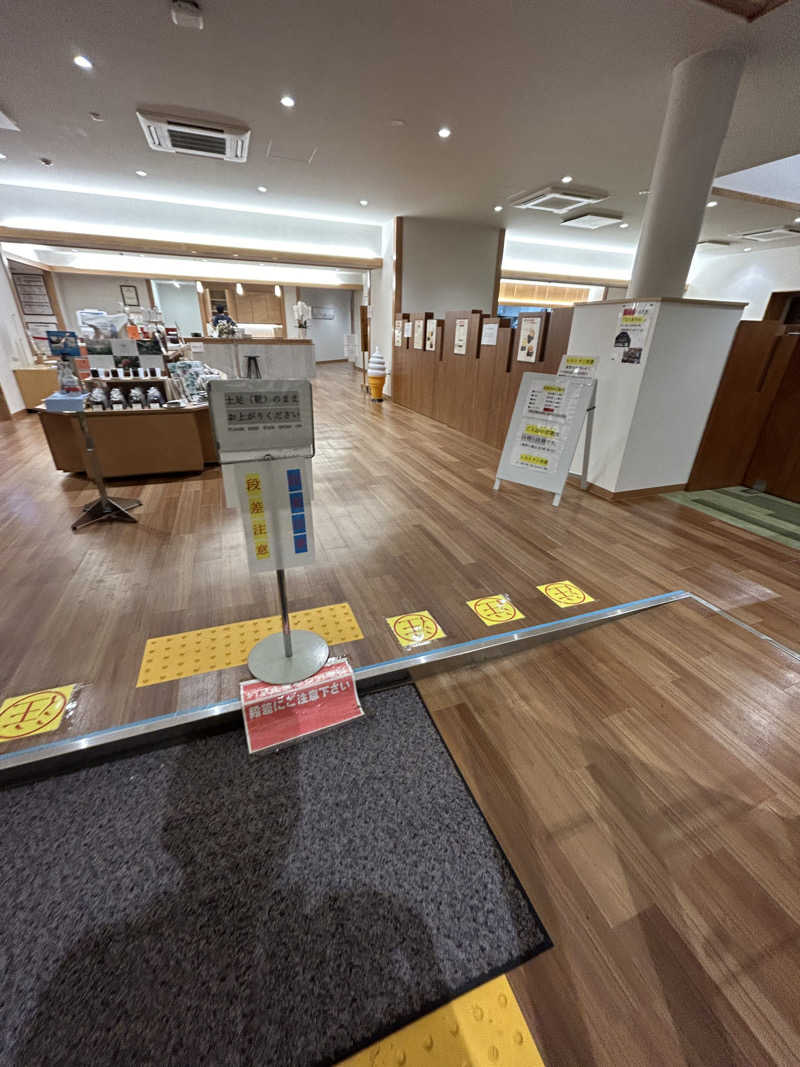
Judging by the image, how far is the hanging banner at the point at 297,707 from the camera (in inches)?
57.5

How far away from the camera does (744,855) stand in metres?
1.17

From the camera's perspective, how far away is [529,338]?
164 inches

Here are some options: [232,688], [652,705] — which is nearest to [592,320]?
[652,705]

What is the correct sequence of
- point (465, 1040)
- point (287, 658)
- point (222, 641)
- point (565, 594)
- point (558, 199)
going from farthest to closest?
point (558, 199) < point (565, 594) < point (222, 641) < point (287, 658) < point (465, 1040)

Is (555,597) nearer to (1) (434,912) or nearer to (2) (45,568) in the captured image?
(1) (434,912)

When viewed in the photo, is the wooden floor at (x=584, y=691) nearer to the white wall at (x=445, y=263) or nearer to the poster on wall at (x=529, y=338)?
the poster on wall at (x=529, y=338)

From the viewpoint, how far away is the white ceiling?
277 centimetres

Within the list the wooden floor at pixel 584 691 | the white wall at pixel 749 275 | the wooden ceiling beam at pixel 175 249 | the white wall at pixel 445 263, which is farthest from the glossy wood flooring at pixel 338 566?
the white wall at pixel 749 275

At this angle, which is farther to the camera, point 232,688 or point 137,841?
point 232,688

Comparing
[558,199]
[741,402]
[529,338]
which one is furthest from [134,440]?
[558,199]

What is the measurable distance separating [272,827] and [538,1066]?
75 cm

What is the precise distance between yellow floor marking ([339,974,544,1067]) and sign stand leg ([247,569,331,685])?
967mm

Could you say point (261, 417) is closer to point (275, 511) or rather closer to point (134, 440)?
point (275, 511)

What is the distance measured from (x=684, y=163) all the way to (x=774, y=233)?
24.2 ft
